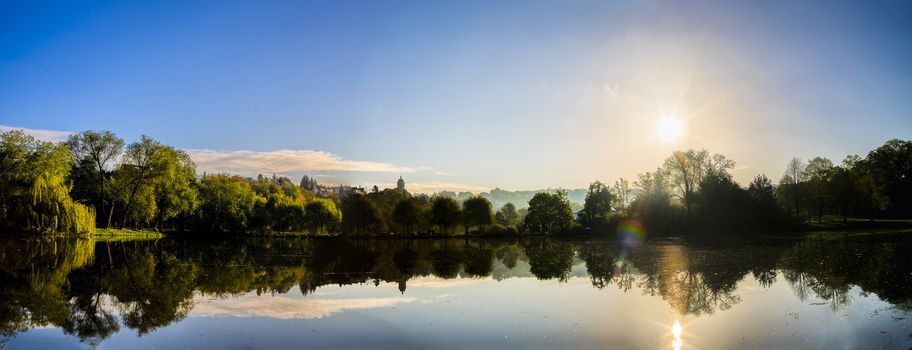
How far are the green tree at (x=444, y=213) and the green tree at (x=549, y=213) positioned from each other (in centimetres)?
1372

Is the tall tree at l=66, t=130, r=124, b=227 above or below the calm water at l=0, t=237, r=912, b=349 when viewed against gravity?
above

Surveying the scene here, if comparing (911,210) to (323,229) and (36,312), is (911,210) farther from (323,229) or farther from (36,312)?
(36,312)

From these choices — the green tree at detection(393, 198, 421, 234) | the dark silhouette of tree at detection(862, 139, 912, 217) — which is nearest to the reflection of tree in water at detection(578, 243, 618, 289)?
the green tree at detection(393, 198, 421, 234)

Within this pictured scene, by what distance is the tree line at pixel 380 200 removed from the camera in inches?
2470

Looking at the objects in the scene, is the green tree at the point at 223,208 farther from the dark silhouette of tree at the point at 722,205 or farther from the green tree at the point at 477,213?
the dark silhouette of tree at the point at 722,205

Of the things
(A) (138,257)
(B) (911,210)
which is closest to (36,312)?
(A) (138,257)

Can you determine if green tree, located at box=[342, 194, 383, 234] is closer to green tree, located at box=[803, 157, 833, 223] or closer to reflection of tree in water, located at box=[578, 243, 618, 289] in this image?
reflection of tree in water, located at box=[578, 243, 618, 289]

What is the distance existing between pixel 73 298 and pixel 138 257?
22144 millimetres

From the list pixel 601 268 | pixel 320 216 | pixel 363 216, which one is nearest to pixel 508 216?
pixel 363 216

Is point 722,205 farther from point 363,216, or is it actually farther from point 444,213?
point 363,216

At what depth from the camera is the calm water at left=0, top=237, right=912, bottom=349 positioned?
49.2 feet

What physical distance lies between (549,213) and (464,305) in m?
76.3

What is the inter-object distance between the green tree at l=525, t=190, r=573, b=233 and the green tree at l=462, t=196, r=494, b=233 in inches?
343

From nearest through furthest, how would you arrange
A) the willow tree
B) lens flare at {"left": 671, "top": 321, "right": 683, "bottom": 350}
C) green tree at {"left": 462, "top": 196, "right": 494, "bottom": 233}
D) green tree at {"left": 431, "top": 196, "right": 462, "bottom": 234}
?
lens flare at {"left": 671, "top": 321, "right": 683, "bottom": 350}, the willow tree, green tree at {"left": 431, "top": 196, "right": 462, "bottom": 234}, green tree at {"left": 462, "top": 196, "right": 494, "bottom": 233}
